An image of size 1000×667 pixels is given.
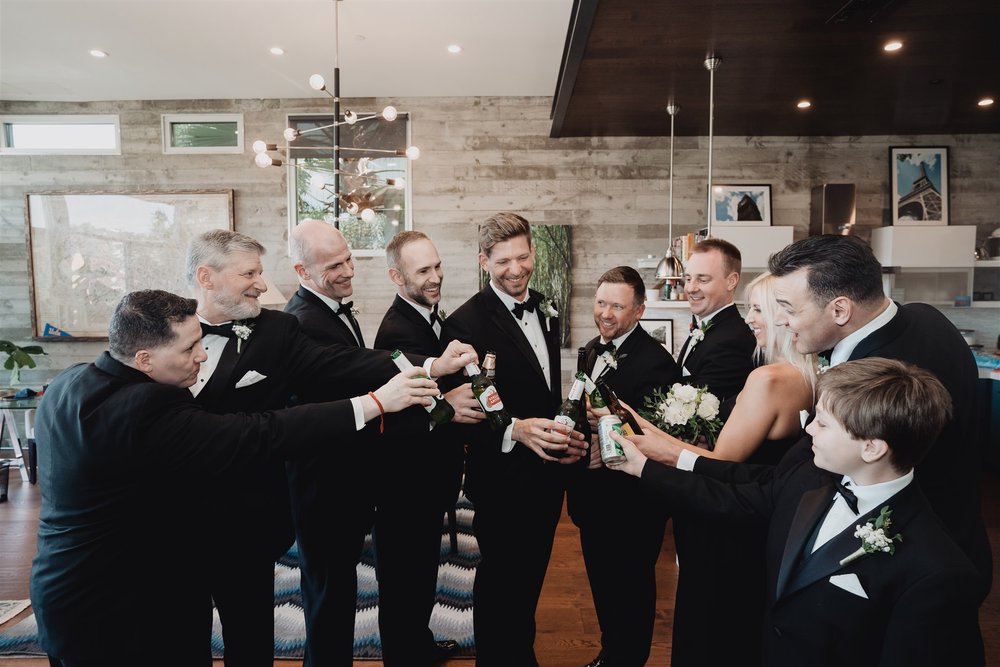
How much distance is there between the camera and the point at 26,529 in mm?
4203

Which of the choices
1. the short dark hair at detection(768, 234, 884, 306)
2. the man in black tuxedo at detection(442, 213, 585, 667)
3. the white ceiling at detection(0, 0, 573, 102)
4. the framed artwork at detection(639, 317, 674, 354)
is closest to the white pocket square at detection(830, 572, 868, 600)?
the short dark hair at detection(768, 234, 884, 306)

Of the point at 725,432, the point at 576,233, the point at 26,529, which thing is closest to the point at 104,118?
the point at 26,529

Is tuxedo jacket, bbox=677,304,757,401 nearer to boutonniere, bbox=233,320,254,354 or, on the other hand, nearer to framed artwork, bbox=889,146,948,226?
boutonniere, bbox=233,320,254,354

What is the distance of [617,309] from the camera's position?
2395mm

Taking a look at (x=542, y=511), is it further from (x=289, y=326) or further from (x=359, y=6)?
(x=359, y=6)

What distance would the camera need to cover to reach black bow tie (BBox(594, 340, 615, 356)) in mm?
2385

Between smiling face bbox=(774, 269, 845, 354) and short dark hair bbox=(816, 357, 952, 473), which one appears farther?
smiling face bbox=(774, 269, 845, 354)

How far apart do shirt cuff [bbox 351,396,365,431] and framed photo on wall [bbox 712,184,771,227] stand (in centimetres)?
527

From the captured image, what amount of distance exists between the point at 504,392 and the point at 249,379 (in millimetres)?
938

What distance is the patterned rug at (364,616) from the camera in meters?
2.71

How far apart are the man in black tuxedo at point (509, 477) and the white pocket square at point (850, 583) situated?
993mm

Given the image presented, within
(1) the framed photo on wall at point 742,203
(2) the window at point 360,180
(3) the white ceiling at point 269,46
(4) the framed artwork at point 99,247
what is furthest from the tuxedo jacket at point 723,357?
(4) the framed artwork at point 99,247

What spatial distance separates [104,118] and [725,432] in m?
7.44

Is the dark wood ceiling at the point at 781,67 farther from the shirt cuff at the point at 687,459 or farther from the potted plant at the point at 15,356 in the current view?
the potted plant at the point at 15,356
